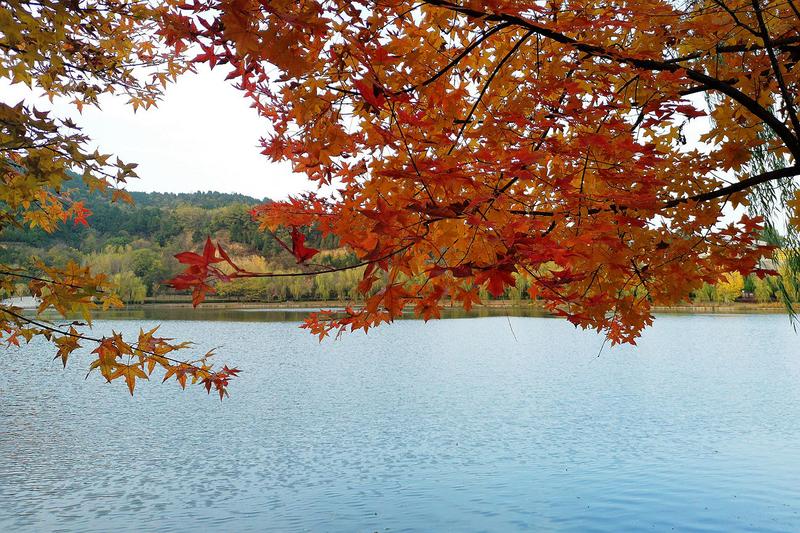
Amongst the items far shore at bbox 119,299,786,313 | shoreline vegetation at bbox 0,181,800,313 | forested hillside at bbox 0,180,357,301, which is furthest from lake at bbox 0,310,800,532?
forested hillside at bbox 0,180,357,301

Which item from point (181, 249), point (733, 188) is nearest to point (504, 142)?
point (733, 188)

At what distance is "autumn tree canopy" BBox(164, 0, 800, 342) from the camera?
1388mm

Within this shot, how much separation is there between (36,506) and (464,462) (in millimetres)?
3971

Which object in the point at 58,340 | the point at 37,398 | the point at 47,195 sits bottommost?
the point at 37,398

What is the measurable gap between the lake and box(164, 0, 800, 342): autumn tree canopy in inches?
103

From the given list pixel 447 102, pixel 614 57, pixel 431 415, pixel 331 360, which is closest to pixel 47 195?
pixel 447 102

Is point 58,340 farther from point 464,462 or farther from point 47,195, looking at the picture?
point 464,462

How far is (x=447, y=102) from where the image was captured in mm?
2000

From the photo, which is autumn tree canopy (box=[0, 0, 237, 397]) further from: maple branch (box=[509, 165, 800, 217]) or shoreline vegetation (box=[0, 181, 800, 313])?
shoreline vegetation (box=[0, 181, 800, 313])

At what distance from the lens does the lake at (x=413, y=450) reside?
Answer: 4.84m

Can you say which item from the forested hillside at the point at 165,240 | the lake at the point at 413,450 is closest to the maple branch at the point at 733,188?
the lake at the point at 413,450

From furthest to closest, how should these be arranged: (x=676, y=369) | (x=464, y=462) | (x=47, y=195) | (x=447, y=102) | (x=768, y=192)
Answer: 1. (x=676, y=369)
2. (x=464, y=462)
3. (x=768, y=192)
4. (x=47, y=195)
5. (x=447, y=102)

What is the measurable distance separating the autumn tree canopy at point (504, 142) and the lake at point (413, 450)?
2.61 meters

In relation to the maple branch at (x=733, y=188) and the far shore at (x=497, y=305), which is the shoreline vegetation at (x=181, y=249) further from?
the maple branch at (x=733, y=188)
